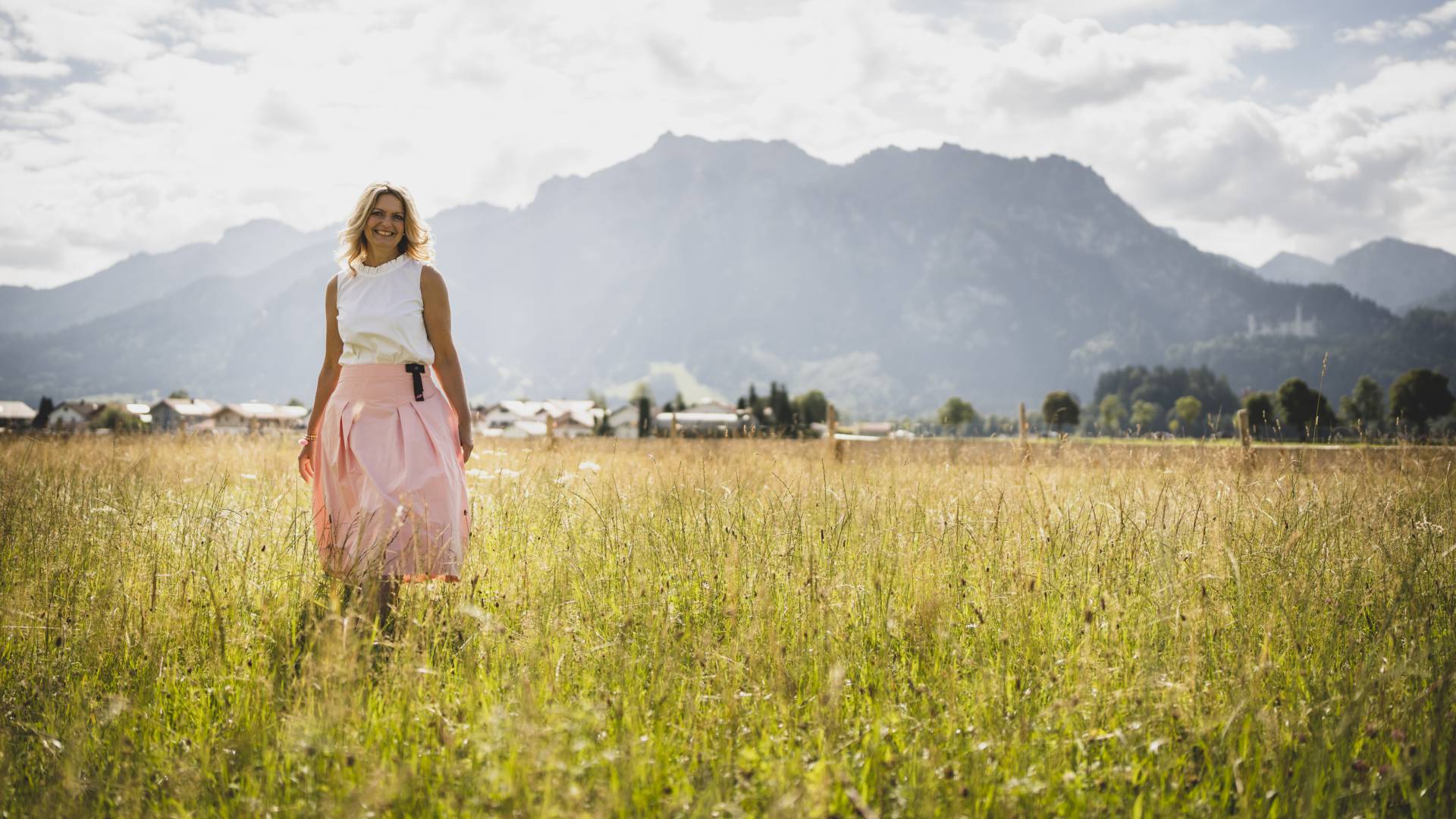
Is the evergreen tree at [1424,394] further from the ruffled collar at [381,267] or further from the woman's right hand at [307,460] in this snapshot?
the woman's right hand at [307,460]

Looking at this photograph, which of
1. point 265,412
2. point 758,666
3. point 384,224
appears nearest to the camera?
point 758,666

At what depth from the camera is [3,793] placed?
2400 mm

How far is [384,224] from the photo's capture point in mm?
4309

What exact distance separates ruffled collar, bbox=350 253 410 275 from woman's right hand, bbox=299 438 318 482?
976 millimetres

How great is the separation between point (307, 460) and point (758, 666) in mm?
3070

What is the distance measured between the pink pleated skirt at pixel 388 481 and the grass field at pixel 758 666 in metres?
0.21

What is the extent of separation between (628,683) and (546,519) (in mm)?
2926

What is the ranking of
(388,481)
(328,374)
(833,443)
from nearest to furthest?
(388,481), (328,374), (833,443)

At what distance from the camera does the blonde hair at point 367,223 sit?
437 cm

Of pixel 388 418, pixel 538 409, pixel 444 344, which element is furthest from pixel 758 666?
pixel 538 409

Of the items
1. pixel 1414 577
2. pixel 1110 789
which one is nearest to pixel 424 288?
pixel 1110 789

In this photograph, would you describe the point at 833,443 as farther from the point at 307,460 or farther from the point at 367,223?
the point at 367,223

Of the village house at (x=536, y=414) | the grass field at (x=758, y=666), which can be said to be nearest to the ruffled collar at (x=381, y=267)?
the grass field at (x=758, y=666)

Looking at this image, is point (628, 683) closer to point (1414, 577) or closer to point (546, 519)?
point (546, 519)
